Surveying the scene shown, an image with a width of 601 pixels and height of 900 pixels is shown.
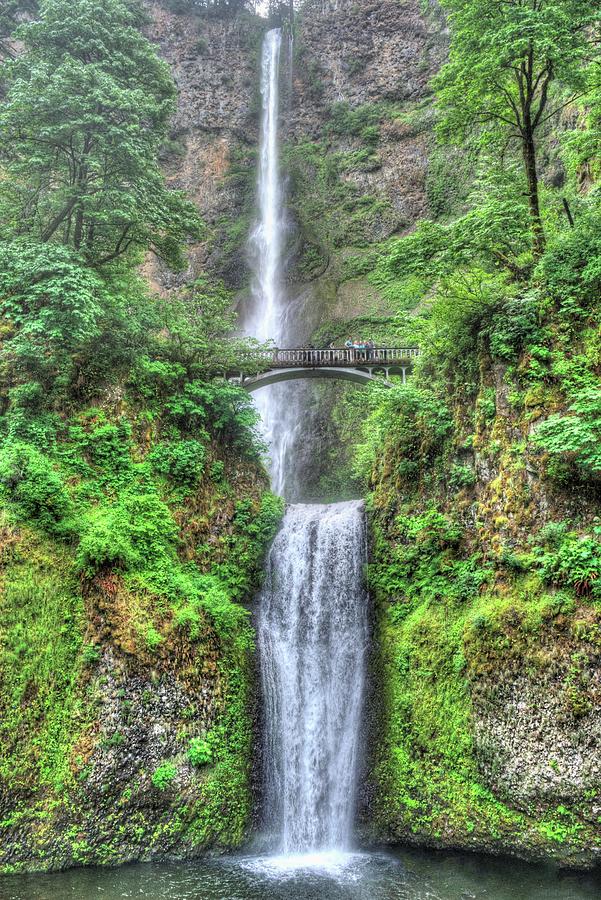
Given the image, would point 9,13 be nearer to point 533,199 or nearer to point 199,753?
point 533,199

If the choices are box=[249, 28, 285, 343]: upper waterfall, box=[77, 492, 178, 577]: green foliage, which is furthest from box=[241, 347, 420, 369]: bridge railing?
box=[77, 492, 178, 577]: green foliage

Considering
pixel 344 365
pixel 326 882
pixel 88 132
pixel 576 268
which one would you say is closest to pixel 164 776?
pixel 326 882

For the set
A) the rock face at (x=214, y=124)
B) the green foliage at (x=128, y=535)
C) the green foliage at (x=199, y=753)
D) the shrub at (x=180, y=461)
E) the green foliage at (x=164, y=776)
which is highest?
the rock face at (x=214, y=124)

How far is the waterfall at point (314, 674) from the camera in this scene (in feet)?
33.3

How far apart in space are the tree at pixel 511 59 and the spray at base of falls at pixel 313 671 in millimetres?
8108

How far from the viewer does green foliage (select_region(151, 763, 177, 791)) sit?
352 inches

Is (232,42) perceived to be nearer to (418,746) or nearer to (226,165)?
(226,165)

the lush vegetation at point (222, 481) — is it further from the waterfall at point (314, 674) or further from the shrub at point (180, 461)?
the waterfall at point (314, 674)

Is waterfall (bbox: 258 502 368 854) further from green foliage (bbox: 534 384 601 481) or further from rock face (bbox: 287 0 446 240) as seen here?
rock face (bbox: 287 0 446 240)

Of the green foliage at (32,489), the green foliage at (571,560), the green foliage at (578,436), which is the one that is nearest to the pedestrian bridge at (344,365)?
the green foliage at (32,489)

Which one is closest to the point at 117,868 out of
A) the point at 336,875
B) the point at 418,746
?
the point at 336,875

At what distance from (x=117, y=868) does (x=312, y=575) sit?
6.55 meters

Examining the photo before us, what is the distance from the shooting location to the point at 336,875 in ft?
27.7

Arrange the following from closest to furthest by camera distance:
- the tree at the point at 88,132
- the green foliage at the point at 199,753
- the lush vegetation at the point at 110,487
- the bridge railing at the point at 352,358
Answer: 1. the lush vegetation at the point at 110,487
2. the green foliage at the point at 199,753
3. the tree at the point at 88,132
4. the bridge railing at the point at 352,358
